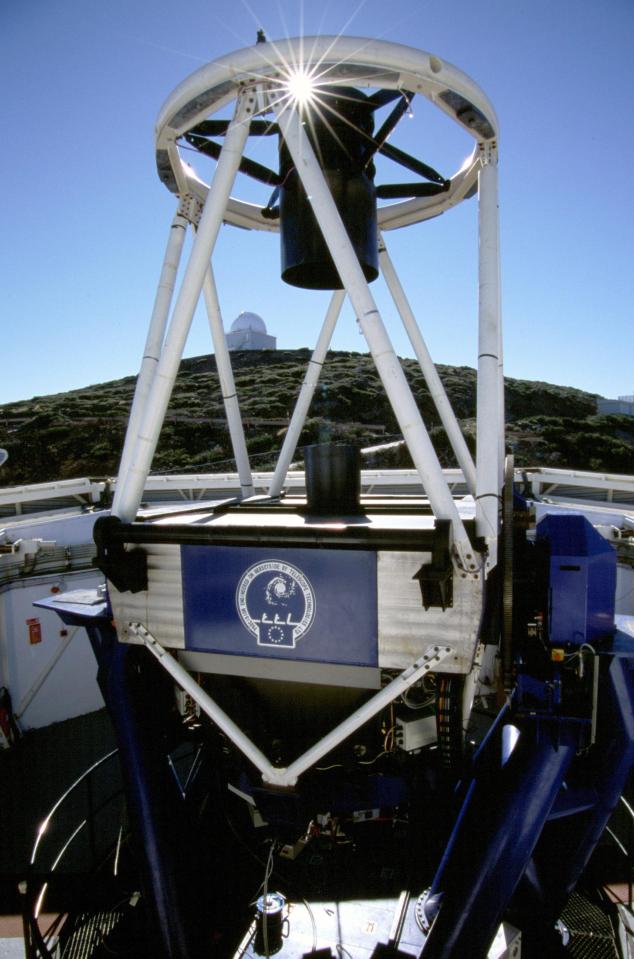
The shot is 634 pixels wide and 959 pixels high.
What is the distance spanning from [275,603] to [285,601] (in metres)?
0.10

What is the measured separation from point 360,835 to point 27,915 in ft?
14.1

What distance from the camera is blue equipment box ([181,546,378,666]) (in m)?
4.35

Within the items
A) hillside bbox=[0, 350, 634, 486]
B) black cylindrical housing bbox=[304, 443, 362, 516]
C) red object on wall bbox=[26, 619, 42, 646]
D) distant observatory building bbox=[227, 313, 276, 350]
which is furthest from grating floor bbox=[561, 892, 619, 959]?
distant observatory building bbox=[227, 313, 276, 350]

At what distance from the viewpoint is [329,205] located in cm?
445

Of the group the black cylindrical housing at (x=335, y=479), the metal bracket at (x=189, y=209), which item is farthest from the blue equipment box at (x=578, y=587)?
the metal bracket at (x=189, y=209)

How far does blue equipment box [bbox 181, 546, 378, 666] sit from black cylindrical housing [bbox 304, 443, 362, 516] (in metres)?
1.45

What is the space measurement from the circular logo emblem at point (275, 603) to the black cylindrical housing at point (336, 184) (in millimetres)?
3529

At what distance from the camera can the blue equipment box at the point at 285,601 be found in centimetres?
435

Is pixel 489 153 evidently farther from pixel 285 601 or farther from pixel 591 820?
pixel 591 820

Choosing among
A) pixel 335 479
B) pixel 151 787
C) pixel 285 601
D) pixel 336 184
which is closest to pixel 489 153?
pixel 336 184

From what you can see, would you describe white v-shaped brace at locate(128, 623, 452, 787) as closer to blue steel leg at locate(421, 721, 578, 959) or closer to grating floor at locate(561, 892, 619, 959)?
blue steel leg at locate(421, 721, 578, 959)

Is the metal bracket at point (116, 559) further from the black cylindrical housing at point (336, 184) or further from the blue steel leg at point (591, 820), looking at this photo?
the blue steel leg at point (591, 820)

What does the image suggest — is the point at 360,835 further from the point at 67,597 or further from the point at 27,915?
the point at 67,597

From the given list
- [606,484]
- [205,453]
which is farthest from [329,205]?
[205,453]
